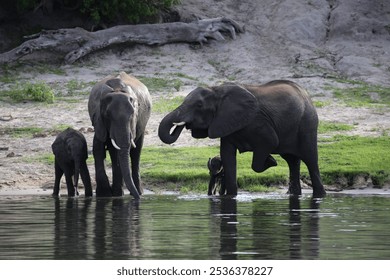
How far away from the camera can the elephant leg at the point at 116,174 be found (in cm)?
1950

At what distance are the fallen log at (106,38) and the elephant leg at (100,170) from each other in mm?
13796

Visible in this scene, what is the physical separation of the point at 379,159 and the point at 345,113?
220 inches

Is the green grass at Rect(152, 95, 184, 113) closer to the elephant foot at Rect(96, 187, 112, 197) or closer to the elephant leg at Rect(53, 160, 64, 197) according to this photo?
the elephant leg at Rect(53, 160, 64, 197)

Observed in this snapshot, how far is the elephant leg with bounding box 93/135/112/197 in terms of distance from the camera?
19281 millimetres

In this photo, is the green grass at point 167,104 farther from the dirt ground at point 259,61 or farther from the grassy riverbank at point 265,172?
the grassy riverbank at point 265,172

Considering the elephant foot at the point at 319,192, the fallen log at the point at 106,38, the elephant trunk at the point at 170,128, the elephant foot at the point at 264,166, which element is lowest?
the elephant foot at the point at 319,192

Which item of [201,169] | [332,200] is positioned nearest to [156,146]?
[201,169]

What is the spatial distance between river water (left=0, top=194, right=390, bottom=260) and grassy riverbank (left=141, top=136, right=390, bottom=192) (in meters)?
1.57

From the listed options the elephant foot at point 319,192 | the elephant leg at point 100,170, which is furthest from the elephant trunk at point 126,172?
the elephant foot at point 319,192

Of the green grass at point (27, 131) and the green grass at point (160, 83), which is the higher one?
the green grass at point (160, 83)

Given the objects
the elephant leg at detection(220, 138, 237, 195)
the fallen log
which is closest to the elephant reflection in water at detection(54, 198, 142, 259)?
the elephant leg at detection(220, 138, 237, 195)

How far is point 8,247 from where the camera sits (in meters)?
12.4

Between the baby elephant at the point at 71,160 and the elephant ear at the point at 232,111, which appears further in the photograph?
the baby elephant at the point at 71,160

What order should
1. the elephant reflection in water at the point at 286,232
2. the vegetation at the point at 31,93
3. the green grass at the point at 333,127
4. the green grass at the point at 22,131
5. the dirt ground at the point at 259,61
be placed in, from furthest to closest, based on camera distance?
1. the vegetation at the point at 31,93
2. the dirt ground at the point at 259,61
3. the green grass at the point at 333,127
4. the green grass at the point at 22,131
5. the elephant reflection in water at the point at 286,232
